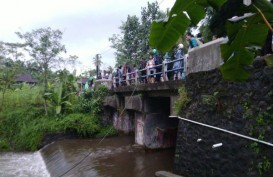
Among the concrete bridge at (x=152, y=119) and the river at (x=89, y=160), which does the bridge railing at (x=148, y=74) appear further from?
the river at (x=89, y=160)

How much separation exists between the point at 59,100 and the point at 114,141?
4618 mm

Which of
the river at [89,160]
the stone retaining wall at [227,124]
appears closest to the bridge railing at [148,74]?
the stone retaining wall at [227,124]

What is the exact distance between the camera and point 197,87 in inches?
274

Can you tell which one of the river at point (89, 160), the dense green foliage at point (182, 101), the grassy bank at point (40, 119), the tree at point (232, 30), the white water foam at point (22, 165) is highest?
the tree at point (232, 30)

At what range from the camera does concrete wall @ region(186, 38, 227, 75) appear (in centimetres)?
625

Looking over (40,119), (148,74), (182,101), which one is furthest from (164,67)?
(40,119)

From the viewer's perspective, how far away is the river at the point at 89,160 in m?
9.34

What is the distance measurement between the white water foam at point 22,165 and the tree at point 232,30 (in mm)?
9263

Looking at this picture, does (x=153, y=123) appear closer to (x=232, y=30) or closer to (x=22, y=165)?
(x=22, y=165)

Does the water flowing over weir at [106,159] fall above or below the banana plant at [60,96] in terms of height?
below

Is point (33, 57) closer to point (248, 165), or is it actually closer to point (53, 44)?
point (53, 44)

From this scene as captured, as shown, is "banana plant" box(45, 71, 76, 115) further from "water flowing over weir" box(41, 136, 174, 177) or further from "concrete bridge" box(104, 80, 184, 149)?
"concrete bridge" box(104, 80, 184, 149)

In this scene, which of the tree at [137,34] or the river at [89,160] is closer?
the river at [89,160]

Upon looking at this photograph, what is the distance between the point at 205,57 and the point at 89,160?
618cm
